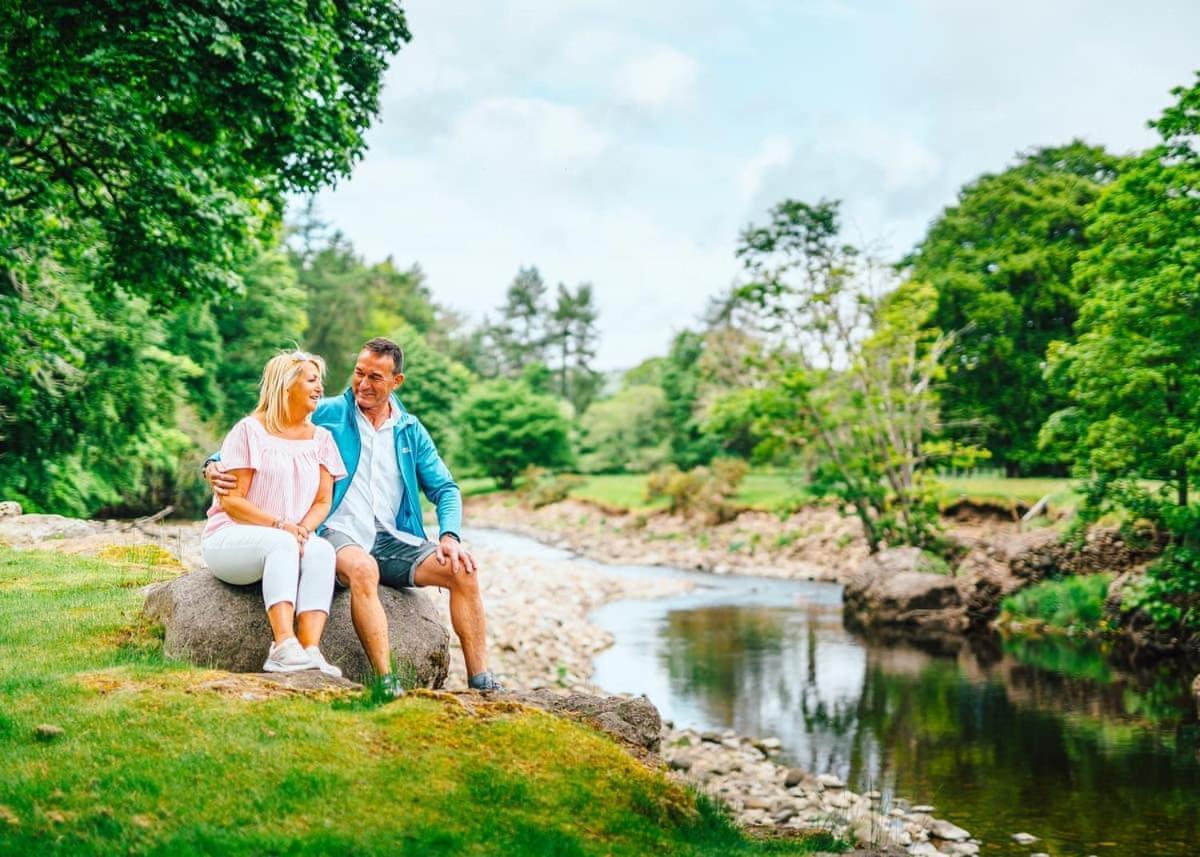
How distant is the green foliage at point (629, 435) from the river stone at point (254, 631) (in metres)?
45.4

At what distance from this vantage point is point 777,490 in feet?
125

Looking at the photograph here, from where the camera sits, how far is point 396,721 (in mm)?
4746

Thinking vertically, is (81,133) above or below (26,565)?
above

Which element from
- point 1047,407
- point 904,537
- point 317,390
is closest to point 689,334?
point 1047,407

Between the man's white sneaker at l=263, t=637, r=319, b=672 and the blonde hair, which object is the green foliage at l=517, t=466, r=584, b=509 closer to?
the blonde hair

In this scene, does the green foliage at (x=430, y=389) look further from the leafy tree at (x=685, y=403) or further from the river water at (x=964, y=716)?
the river water at (x=964, y=716)

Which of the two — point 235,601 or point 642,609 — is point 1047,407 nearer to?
point 642,609

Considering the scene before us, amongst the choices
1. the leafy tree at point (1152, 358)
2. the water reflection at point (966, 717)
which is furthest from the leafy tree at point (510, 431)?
the leafy tree at point (1152, 358)

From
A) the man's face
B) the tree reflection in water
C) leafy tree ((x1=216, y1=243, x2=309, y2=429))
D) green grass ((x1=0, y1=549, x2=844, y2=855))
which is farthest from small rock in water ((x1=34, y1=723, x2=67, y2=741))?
leafy tree ((x1=216, y1=243, x2=309, y2=429))

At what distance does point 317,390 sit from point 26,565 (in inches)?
171

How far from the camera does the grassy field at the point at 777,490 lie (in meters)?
27.0

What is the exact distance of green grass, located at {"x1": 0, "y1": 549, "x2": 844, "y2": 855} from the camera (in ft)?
12.4

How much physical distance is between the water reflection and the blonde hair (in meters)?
7.10

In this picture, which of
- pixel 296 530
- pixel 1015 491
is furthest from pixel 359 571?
pixel 1015 491
